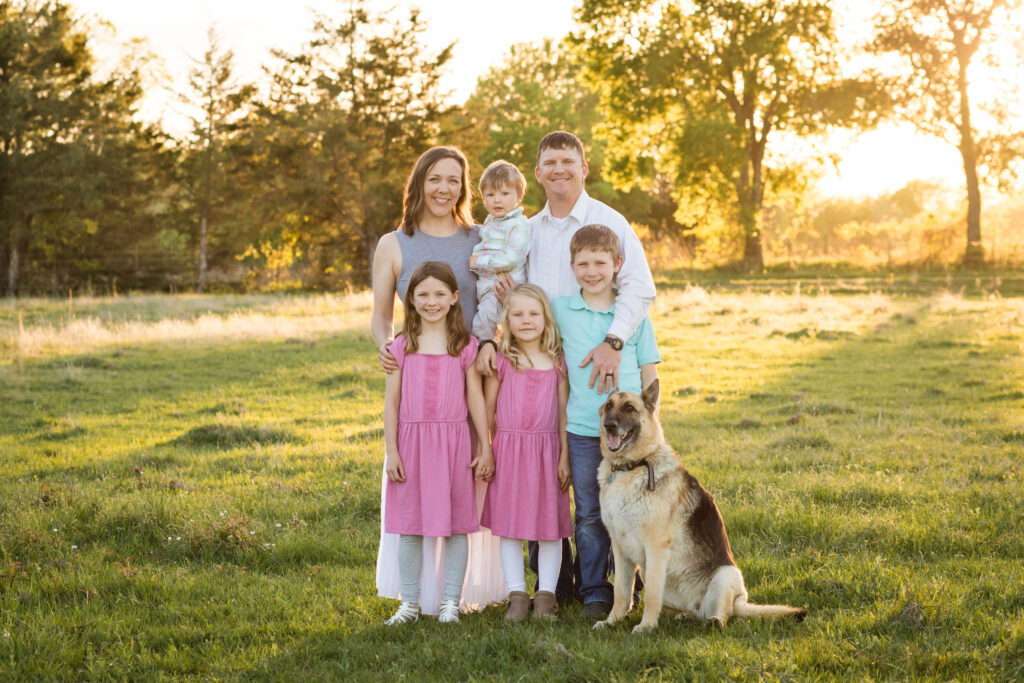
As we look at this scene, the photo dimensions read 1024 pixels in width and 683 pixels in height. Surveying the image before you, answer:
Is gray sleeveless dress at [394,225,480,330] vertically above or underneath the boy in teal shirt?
above

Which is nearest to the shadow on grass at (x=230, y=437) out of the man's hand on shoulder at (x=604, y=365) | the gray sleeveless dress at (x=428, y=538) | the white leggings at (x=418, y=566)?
the gray sleeveless dress at (x=428, y=538)

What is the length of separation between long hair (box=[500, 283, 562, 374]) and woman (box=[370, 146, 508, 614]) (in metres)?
0.38

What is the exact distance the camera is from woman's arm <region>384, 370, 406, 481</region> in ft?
16.3

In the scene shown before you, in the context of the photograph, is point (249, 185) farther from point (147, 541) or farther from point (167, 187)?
point (147, 541)

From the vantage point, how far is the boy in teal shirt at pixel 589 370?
15.7 ft

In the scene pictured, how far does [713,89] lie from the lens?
38188 millimetres

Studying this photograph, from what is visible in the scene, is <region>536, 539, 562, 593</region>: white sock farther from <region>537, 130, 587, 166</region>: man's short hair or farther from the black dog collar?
<region>537, 130, 587, 166</region>: man's short hair

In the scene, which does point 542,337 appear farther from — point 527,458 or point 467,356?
point 527,458

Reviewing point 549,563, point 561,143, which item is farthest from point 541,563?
point 561,143

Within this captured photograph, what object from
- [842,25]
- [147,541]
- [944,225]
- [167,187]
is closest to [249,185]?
[167,187]

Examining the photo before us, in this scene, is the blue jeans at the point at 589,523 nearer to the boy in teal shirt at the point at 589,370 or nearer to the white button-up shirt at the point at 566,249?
the boy in teal shirt at the point at 589,370

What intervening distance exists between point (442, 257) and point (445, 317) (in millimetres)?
410

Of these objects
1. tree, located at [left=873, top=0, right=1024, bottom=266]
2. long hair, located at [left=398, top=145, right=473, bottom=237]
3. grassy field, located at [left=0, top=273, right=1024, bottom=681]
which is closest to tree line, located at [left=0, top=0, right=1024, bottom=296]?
tree, located at [left=873, top=0, right=1024, bottom=266]

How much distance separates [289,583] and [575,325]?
2.59 m
